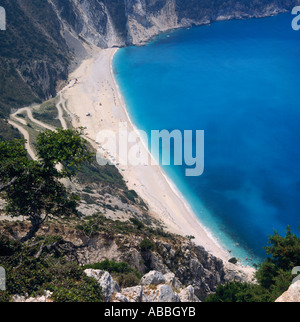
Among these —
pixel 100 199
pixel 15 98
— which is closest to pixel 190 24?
pixel 15 98

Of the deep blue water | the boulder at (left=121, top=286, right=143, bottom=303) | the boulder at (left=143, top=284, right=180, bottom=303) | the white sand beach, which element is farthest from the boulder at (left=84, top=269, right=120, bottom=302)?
the deep blue water

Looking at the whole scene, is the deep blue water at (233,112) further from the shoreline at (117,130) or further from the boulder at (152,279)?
the boulder at (152,279)

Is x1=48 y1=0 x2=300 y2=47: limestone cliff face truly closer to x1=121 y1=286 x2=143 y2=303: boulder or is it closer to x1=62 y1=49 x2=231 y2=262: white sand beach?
x1=62 y1=49 x2=231 y2=262: white sand beach

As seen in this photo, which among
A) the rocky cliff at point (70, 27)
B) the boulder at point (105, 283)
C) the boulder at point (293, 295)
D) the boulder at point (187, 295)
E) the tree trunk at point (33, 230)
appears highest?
the rocky cliff at point (70, 27)

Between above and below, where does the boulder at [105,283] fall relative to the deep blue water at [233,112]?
below

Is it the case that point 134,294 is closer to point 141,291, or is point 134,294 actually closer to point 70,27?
point 141,291

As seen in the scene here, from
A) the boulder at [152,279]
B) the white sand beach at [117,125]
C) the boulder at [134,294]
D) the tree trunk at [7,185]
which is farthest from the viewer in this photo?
the white sand beach at [117,125]

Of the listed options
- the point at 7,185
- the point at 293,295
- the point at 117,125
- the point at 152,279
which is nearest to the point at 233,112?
the point at 117,125

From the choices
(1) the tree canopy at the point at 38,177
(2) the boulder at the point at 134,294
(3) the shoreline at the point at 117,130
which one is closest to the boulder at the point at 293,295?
(2) the boulder at the point at 134,294
